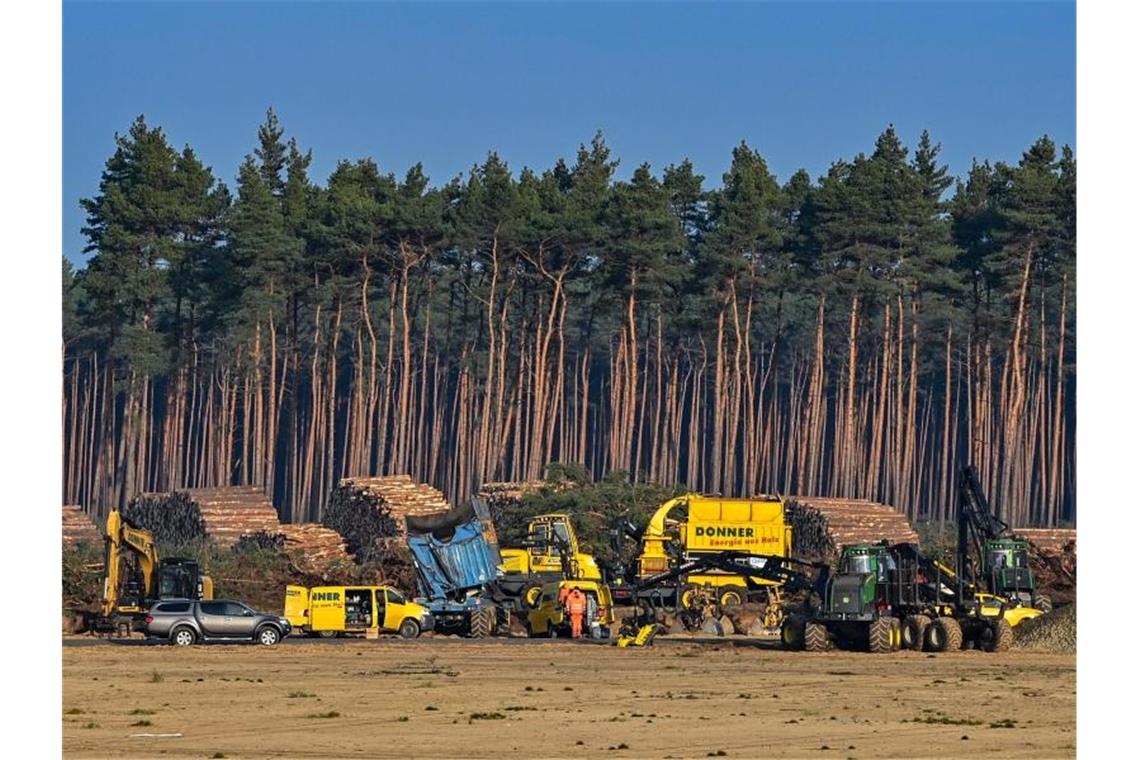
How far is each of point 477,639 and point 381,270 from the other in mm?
60007

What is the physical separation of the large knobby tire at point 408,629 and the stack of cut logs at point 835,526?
79.3 feet

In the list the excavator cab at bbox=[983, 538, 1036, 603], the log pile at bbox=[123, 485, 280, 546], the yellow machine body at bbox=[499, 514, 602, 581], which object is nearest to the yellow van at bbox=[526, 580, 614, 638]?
the yellow machine body at bbox=[499, 514, 602, 581]

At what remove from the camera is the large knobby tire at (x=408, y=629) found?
167 ft

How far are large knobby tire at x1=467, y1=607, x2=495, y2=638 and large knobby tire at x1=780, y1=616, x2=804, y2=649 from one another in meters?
8.40

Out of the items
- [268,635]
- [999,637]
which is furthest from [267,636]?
[999,637]

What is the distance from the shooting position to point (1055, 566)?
216 feet

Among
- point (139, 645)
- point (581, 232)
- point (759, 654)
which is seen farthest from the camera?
point (581, 232)

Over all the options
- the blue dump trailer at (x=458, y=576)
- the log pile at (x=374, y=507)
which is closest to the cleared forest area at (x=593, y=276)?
the log pile at (x=374, y=507)

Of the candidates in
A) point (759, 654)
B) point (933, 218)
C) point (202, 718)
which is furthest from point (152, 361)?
point (202, 718)

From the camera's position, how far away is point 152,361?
106 metres

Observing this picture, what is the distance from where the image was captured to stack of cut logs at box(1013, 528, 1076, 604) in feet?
208

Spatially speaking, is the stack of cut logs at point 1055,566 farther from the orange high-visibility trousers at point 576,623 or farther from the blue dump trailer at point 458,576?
the blue dump trailer at point 458,576

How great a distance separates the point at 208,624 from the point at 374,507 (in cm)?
2412
